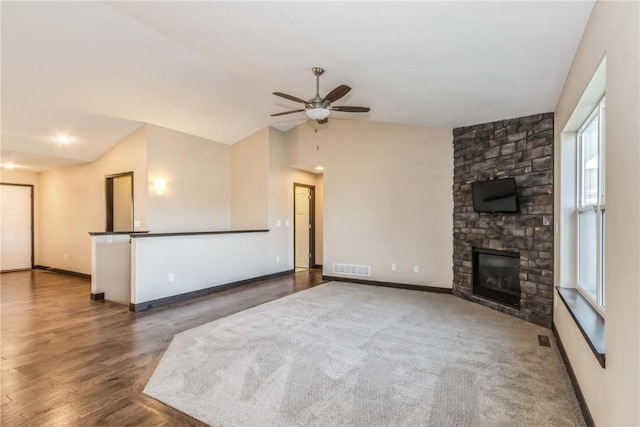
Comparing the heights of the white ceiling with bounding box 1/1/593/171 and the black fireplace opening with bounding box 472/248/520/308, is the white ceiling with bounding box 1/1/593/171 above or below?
→ above

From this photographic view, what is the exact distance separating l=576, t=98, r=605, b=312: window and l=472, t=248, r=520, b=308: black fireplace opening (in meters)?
1.19

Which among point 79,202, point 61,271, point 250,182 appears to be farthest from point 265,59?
point 61,271

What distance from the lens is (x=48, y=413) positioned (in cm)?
218

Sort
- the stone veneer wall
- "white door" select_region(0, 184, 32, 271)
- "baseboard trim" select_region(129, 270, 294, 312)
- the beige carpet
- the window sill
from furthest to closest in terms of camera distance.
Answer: "white door" select_region(0, 184, 32, 271) → "baseboard trim" select_region(129, 270, 294, 312) → the stone veneer wall → the beige carpet → the window sill

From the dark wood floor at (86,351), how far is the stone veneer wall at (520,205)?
306 centimetres

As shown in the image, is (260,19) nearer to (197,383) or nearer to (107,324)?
(197,383)

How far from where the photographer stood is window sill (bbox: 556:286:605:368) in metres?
1.88

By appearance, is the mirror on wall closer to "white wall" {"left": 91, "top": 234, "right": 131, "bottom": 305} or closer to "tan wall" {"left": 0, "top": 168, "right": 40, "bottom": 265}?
"white wall" {"left": 91, "top": 234, "right": 131, "bottom": 305}

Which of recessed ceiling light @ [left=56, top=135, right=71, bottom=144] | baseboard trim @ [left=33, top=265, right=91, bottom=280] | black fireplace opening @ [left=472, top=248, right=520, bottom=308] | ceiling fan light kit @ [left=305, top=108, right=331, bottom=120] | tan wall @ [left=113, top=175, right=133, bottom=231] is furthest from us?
baseboard trim @ [left=33, top=265, right=91, bottom=280]

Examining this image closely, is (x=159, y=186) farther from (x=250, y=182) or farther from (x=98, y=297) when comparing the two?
(x=98, y=297)

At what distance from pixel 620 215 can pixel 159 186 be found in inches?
241

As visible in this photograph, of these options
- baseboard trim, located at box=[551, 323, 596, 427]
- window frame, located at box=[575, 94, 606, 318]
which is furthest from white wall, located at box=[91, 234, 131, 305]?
window frame, located at box=[575, 94, 606, 318]

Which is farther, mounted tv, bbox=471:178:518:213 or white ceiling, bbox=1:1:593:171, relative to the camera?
mounted tv, bbox=471:178:518:213

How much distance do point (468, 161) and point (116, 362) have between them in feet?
16.4
